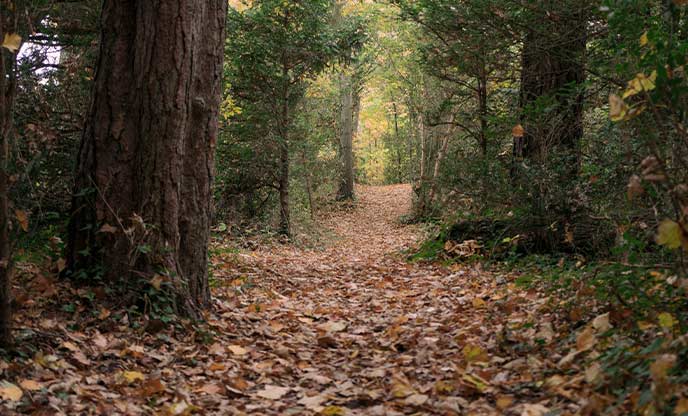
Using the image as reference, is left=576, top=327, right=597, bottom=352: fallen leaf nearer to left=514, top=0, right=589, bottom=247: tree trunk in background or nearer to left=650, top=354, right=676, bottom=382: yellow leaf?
left=650, top=354, right=676, bottom=382: yellow leaf

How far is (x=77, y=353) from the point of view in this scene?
3607mm

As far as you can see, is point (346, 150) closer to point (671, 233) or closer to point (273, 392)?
point (273, 392)

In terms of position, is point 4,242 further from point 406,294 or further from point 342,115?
point 342,115

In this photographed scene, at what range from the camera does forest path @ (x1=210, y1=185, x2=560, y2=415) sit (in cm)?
321

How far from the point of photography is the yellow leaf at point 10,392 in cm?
282

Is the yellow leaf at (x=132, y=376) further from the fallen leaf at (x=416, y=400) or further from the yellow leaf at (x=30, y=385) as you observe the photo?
the fallen leaf at (x=416, y=400)

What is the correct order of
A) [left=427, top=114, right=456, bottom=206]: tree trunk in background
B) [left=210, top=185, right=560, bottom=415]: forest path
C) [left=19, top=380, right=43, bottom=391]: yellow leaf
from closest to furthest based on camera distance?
[left=19, top=380, right=43, bottom=391]: yellow leaf < [left=210, top=185, right=560, bottom=415]: forest path < [left=427, top=114, right=456, bottom=206]: tree trunk in background

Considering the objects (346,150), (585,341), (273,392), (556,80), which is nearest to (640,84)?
(585,341)

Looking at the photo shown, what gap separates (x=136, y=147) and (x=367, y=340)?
2296mm

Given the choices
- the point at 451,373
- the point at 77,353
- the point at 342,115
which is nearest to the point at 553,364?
the point at 451,373

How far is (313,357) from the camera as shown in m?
4.26

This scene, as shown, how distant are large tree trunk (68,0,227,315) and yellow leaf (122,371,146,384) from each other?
1037mm

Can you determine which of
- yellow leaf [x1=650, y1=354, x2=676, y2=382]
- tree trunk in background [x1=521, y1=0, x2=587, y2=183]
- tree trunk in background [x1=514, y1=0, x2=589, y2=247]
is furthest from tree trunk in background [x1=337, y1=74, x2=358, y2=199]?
yellow leaf [x1=650, y1=354, x2=676, y2=382]

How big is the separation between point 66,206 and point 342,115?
1650cm
